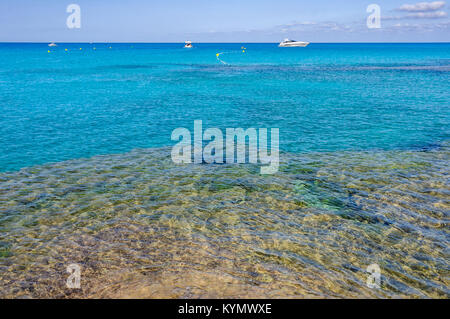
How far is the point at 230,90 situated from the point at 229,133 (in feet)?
Answer: 93.2

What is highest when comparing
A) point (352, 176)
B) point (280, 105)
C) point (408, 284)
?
point (280, 105)

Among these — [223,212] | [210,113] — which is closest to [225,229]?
[223,212]

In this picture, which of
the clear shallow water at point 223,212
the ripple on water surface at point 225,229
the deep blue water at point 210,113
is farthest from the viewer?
the deep blue water at point 210,113

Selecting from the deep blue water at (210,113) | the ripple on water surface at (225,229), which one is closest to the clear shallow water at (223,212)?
the ripple on water surface at (225,229)

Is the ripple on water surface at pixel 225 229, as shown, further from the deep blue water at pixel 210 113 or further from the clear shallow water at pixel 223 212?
the deep blue water at pixel 210 113

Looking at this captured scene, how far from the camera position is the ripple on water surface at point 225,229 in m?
10.1

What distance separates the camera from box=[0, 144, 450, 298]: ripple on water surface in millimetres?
10109

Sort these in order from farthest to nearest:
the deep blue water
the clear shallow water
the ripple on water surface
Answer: the deep blue water, the clear shallow water, the ripple on water surface

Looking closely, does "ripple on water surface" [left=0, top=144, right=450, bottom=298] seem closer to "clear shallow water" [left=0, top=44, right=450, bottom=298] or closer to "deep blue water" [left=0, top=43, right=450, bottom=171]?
"clear shallow water" [left=0, top=44, right=450, bottom=298]

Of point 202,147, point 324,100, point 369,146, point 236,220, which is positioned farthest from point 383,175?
point 324,100

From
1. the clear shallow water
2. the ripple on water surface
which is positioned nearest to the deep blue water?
the clear shallow water

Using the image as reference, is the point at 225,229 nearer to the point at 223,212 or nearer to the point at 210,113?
the point at 223,212

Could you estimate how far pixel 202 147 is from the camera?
26.3 m
